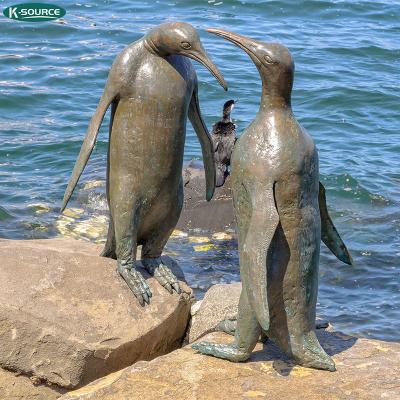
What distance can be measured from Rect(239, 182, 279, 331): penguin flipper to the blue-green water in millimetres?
3934

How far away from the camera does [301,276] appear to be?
6023mm

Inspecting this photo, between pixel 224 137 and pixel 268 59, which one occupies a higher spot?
pixel 268 59

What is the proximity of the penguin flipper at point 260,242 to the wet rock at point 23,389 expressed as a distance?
1.71 metres

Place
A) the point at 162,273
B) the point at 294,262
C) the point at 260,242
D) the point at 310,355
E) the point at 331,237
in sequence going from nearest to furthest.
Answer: the point at 260,242 < the point at 294,262 < the point at 310,355 < the point at 331,237 < the point at 162,273

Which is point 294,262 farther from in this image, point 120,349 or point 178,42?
point 178,42

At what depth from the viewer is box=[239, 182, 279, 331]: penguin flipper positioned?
5.69 metres

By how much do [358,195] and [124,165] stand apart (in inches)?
255

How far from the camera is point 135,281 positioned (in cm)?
723

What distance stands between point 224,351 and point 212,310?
4.53 ft

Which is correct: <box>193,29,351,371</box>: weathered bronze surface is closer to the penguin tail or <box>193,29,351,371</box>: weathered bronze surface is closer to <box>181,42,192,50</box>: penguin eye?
<box>181,42,192,50</box>: penguin eye

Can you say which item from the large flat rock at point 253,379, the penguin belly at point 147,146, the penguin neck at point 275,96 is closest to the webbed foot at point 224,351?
the large flat rock at point 253,379

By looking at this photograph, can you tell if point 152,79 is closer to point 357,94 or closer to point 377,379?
point 377,379

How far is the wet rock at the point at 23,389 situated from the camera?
677 centimetres

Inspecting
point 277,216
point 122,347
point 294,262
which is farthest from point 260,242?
point 122,347
